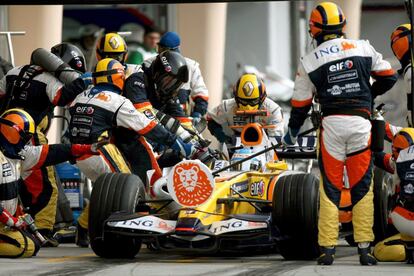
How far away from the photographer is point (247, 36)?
29.4 meters

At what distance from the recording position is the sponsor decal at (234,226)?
12.5m

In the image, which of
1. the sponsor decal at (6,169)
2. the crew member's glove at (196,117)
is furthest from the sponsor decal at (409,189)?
the crew member's glove at (196,117)

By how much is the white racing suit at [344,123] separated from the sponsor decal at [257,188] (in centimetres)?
114

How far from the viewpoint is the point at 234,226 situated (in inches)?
494

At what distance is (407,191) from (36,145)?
409 cm

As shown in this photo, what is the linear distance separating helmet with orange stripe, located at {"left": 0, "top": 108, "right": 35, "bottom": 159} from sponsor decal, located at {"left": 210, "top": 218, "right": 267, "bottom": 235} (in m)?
2.19

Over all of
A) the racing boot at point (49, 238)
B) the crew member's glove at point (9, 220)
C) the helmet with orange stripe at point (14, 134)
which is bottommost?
the racing boot at point (49, 238)

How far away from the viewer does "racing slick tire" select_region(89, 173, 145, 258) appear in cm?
1295

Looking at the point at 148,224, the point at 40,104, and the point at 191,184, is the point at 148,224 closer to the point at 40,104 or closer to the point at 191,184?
the point at 191,184

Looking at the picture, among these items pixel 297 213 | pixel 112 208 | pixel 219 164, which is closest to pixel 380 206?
pixel 219 164

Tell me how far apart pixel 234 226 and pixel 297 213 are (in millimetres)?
588

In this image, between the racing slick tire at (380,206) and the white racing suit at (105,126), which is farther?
the racing slick tire at (380,206)

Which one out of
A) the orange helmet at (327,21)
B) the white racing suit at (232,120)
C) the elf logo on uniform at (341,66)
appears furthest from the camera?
the white racing suit at (232,120)

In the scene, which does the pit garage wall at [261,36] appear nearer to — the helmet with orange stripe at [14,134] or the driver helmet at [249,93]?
the driver helmet at [249,93]
